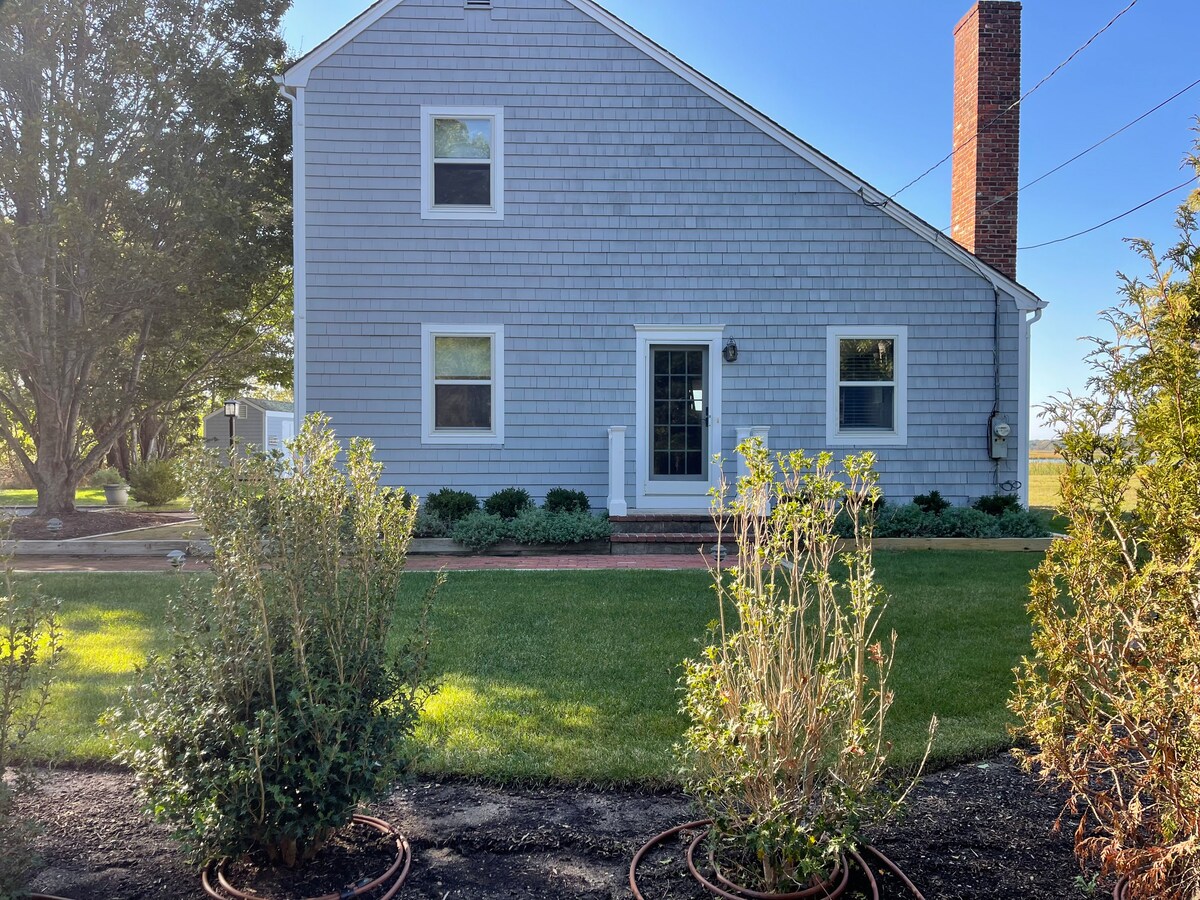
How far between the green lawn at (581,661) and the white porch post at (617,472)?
2.09 meters

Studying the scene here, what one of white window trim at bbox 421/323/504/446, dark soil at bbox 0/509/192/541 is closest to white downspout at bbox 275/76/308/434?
white window trim at bbox 421/323/504/446

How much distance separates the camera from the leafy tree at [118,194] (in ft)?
37.7

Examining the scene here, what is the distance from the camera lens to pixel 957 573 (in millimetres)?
7832

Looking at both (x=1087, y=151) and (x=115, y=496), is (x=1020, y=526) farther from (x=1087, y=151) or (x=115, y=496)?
(x=115, y=496)

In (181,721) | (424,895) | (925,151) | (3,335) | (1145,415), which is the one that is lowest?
(424,895)

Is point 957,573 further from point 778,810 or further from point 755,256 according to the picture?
point 778,810

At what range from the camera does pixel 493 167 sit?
33.5ft

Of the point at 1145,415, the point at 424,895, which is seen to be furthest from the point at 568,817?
the point at 1145,415

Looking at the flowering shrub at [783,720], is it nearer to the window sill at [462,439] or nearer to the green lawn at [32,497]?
the window sill at [462,439]

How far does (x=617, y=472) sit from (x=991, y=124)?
21.9 feet

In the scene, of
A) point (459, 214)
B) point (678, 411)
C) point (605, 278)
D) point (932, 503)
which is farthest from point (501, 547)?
point (932, 503)

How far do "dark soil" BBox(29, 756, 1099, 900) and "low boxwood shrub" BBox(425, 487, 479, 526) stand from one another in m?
6.46

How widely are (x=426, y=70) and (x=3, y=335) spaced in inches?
283

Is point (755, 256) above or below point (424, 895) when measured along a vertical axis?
above
